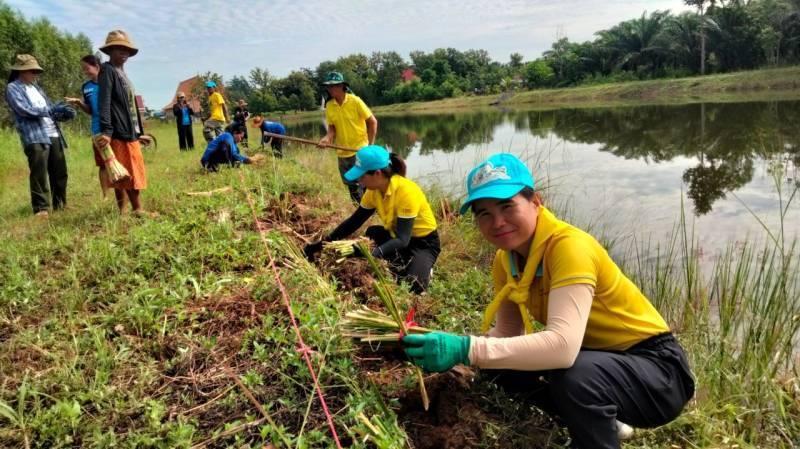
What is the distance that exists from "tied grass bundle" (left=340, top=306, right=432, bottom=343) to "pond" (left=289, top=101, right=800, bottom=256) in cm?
229

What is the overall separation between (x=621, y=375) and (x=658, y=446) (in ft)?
1.93

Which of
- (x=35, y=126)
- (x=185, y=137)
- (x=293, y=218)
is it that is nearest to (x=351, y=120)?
(x=293, y=218)

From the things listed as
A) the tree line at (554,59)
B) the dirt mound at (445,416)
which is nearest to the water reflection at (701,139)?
the dirt mound at (445,416)

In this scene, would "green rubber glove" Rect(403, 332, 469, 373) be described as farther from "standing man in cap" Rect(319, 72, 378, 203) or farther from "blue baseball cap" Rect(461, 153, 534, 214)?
"standing man in cap" Rect(319, 72, 378, 203)

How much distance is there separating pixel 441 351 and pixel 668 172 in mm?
8640

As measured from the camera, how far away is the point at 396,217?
374cm

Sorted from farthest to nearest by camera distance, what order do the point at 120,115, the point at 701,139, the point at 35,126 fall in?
the point at 701,139
the point at 35,126
the point at 120,115

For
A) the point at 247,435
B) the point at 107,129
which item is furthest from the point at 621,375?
the point at 107,129

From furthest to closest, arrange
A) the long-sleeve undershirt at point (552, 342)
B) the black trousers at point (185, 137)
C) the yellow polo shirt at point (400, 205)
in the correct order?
the black trousers at point (185, 137)
the yellow polo shirt at point (400, 205)
the long-sleeve undershirt at point (552, 342)

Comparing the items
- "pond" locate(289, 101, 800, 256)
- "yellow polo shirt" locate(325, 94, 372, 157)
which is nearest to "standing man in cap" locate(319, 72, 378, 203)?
"yellow polo shirt" locate(325, 94, 372, 157)

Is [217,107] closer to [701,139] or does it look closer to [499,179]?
A: [499,179]

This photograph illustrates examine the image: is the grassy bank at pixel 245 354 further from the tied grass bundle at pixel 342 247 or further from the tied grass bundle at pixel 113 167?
the tied grass bundle at pixel 113 167

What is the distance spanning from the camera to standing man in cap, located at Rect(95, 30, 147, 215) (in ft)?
14.3

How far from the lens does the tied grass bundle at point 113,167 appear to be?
424 cm
